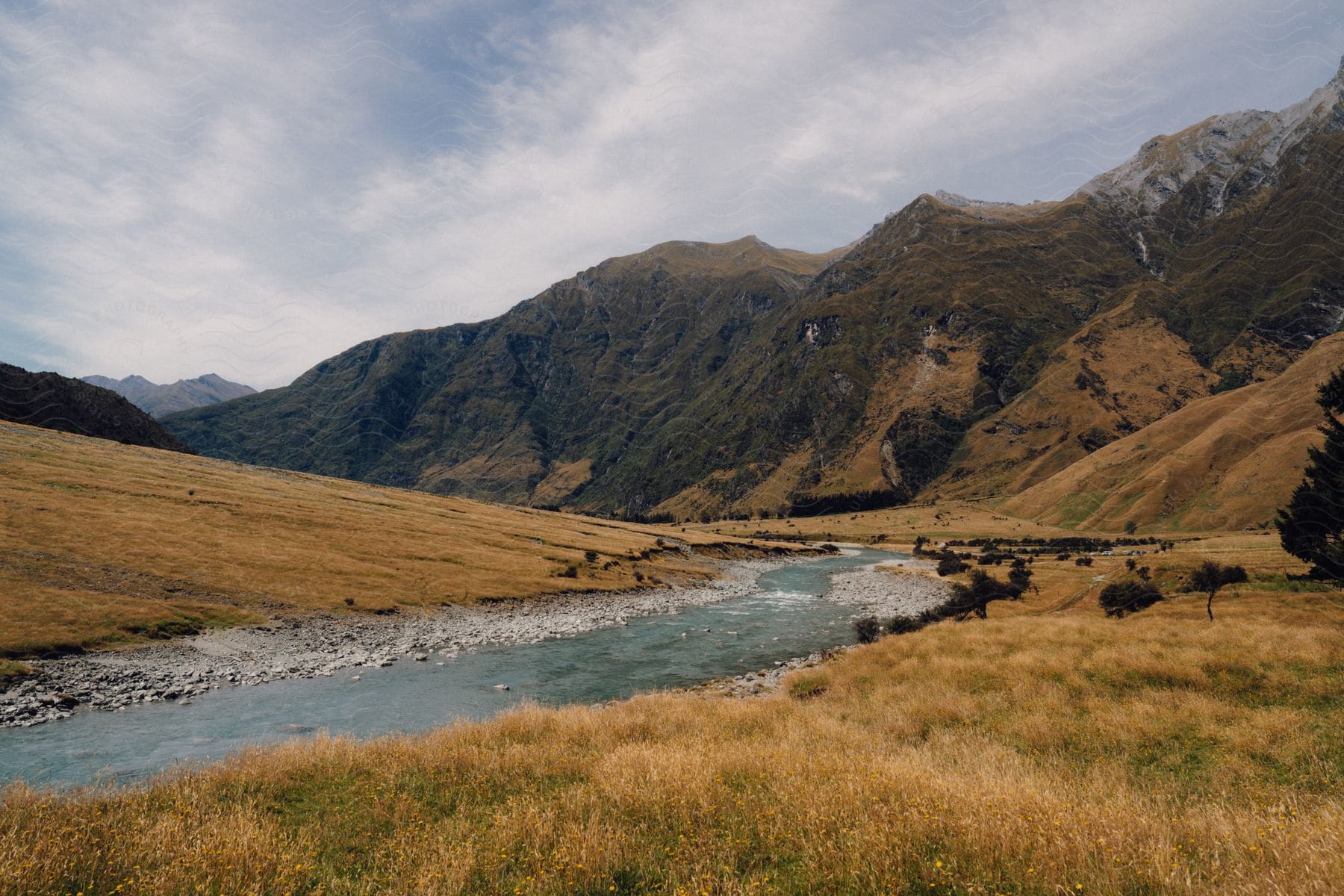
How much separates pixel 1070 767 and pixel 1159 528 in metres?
119

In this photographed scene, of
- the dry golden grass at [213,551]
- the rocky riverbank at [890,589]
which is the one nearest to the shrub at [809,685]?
the rocky riverbank at [890,589]

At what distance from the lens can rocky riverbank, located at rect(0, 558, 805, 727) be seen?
21.4 m

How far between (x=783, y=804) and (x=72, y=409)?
6285 inches

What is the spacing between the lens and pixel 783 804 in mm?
8227

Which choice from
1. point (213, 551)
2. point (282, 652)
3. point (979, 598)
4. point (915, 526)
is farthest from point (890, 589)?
point (915, 526)

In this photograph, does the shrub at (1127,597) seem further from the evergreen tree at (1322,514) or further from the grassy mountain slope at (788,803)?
the grassy mountain slope at (788,803)

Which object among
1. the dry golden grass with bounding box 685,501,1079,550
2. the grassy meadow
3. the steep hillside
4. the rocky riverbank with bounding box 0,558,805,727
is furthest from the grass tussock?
the dry golden grass with bounding box 685,501,1079,550

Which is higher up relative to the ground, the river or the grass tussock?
the grass tussock

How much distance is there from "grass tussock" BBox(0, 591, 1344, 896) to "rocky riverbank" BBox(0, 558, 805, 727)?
54.2ft

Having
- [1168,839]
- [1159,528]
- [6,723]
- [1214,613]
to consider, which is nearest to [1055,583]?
[1214,613]

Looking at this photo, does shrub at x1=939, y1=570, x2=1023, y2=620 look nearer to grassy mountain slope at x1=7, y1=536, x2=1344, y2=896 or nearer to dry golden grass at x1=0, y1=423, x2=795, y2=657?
grassy mountain slope at x1=7, y1=536, x2=1344, y2=896

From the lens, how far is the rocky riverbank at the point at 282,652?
841 inches

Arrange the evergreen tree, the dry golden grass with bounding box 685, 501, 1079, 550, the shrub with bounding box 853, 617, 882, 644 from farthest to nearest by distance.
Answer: the dry golden grass with bounding box 685, 501, 1079, 550
the shrub with bounding box 853, 617, 882, 644
the evergreen tree

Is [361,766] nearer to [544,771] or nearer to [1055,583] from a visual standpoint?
[544,771]
